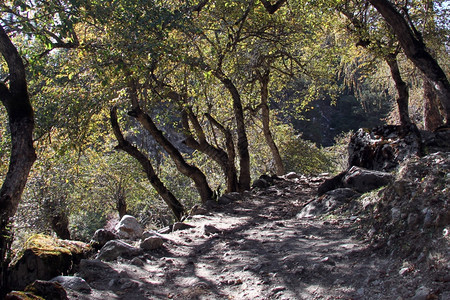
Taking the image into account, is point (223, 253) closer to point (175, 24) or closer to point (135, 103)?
point (175, 24)

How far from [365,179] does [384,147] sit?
1.26 m

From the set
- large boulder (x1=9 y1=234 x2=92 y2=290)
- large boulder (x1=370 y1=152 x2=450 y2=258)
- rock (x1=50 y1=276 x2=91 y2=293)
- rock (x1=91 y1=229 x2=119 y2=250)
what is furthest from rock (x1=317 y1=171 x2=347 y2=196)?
rock (x1=50 y1=276 x2=91 y2=293)

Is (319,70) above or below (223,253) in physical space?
above

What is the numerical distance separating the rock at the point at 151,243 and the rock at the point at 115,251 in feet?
0.54

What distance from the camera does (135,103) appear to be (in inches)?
342

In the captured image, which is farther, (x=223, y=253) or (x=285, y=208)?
(x=285, y=208)

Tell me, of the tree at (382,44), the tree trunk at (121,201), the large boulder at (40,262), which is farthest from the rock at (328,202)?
the tree trunk at (121,201)

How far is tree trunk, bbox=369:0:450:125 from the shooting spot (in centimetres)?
689

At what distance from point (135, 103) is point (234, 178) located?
3.59 m

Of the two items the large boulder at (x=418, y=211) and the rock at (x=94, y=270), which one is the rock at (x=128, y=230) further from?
the large boulder at (x=418, y=211)

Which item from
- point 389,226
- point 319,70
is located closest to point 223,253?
point 389,226

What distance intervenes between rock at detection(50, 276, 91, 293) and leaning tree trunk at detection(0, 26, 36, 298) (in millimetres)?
783

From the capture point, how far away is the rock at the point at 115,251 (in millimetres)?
4582

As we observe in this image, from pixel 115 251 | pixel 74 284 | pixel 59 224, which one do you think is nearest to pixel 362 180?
pixel 115 251
